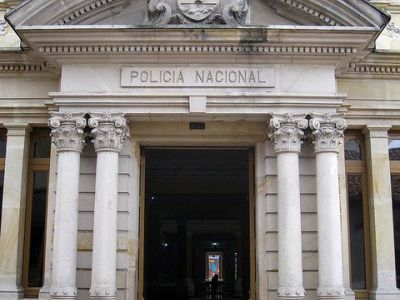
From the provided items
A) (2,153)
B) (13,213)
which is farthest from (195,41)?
(13,213)

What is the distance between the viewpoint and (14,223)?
11.2 metres

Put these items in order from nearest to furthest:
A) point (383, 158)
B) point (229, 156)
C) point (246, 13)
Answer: point (246, 13), point (383, 158), point (229, 156)

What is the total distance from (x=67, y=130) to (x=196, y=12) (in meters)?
3.00

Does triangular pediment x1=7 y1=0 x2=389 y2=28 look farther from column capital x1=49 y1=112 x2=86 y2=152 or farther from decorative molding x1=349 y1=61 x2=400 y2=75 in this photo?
column capital x1=49 y1=112 x2=86 y2=152

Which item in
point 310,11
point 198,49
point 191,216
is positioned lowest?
point 191,216

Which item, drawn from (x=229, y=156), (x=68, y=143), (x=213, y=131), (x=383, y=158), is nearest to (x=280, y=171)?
(x=213, y=131)

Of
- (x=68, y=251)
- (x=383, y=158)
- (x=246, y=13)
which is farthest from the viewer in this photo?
(x=383, y=158)

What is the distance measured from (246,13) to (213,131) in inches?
87.6

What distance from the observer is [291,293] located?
9.68 m

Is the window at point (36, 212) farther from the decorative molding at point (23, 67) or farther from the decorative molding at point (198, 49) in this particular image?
the decorative molding at point (198, 49)

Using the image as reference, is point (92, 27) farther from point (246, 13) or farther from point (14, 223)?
point (14, 223)

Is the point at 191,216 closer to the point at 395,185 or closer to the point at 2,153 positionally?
the point at 2,153

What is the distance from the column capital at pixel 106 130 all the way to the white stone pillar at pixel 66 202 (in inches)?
8.6

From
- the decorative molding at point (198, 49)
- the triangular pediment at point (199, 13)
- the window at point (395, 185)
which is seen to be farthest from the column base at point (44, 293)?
the window at point (395, 185)
